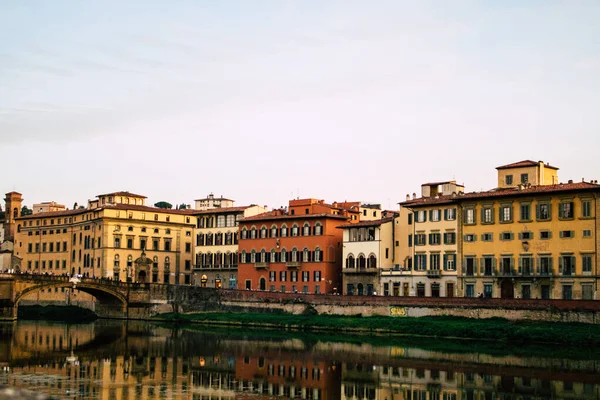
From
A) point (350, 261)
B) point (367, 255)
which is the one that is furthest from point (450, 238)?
point (350, 261)

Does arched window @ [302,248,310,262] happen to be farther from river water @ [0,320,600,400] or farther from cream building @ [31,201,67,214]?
cream building @ [31,201,67,214]

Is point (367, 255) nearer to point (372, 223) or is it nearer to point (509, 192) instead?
point (372, 223)

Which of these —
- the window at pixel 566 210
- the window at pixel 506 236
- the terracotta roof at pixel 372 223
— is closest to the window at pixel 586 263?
the window at pixel 566 210

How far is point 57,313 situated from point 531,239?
49.4 m

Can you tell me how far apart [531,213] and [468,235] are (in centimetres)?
577

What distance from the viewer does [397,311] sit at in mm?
64688

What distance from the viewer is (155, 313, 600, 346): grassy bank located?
52969 mm

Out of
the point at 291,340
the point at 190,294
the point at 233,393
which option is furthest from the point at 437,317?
the point at 233,393

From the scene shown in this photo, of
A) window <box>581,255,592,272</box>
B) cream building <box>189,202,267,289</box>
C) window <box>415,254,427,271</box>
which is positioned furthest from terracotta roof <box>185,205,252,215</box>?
window <box>581,255,592,272</box>

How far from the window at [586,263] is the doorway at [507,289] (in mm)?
5670

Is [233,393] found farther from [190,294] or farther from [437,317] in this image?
[190,294]

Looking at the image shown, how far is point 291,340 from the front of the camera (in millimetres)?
56594

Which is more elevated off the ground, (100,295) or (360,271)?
(360,271)

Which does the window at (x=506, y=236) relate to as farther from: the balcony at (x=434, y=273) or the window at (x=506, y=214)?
the balcony at (x=434, y=273)
